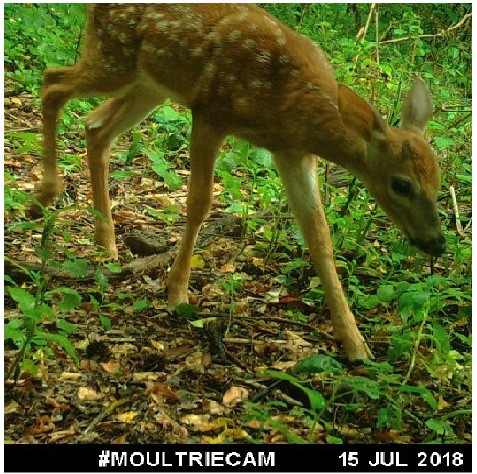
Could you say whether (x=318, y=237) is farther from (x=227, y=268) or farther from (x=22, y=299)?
(x=22, y=299)

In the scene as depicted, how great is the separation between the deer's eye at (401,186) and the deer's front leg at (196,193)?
3.19 ft

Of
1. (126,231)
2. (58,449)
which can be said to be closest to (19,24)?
(126,231)

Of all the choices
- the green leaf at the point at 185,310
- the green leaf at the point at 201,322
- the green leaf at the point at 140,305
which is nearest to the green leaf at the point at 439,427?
the green leaf at the point at 201,322

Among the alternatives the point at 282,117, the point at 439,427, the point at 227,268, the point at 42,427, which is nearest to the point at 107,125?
the point at 227,268

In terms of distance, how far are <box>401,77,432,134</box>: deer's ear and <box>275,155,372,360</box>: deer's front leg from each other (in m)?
0.59

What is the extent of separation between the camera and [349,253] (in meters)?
5.23

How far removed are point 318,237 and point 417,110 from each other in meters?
0.88

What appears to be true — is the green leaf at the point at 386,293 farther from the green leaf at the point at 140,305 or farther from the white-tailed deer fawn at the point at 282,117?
the green leaf at the point at 140,305

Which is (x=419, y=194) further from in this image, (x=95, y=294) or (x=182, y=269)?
(x=95, y=294)

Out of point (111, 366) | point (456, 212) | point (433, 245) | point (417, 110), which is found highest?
point (417, 110)

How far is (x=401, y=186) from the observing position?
4.26m

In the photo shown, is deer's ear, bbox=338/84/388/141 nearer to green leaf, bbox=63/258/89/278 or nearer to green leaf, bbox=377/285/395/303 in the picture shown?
green leaf, bbox=377/285/395/303

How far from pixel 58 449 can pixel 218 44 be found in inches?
92.6

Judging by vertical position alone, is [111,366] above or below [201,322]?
below
